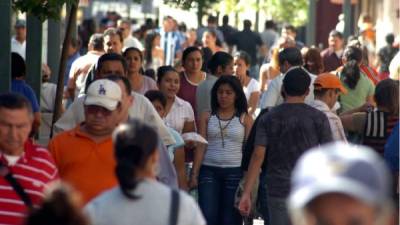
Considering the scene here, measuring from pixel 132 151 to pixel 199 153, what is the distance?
20.4ft

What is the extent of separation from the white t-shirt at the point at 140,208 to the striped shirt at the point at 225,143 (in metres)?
6.29

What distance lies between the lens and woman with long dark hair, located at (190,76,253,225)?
1173cm

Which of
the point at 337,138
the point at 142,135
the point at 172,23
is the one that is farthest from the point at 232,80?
the point at 172,23

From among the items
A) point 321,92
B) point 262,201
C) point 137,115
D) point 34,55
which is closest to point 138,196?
point 137,115

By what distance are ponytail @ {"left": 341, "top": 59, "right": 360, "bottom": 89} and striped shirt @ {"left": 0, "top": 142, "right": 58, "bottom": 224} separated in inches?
327

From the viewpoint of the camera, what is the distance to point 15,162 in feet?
22.4

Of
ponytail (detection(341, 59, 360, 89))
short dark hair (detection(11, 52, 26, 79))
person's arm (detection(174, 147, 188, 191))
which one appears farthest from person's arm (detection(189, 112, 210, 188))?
ponytail (detection(341, 59, 360, 89))

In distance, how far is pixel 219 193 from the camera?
38.5 ft

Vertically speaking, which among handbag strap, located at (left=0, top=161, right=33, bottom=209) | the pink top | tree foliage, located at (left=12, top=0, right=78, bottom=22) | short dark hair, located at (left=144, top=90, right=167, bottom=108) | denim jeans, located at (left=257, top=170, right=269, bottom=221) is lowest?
denim jeans, located at (left=257, top=170, right=269, bottom=221)

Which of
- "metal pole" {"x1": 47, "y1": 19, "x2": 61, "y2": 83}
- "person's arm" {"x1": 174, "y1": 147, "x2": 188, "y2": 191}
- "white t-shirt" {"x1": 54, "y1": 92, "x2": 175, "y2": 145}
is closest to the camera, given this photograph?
"white t-shirt" {"x1": 54, "y1": 92, "x2": 175, "y2": 145}

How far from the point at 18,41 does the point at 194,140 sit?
42.1 feet

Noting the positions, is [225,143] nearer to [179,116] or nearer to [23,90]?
[179,116]

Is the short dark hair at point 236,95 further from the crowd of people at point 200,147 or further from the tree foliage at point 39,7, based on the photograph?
the tree foliage at point 39,7

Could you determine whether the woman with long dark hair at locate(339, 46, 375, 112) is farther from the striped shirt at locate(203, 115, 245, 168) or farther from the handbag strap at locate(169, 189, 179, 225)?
the handbag strap at locate(169, 189, 179, 225)
